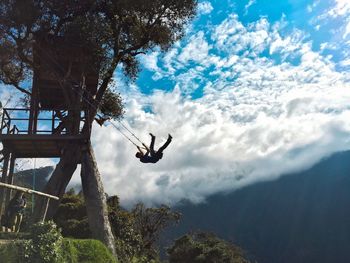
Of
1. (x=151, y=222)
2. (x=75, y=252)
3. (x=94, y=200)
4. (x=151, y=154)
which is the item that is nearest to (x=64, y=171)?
(x=94, y=200)

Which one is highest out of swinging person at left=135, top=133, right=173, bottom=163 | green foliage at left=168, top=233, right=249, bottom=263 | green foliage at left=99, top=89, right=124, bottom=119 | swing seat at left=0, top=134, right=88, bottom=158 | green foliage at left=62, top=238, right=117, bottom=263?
green foliage at left=99, top=89, right=124, bottom=119

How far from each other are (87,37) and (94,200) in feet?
20.9

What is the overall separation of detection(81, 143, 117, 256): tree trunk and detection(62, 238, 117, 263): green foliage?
6278 millimetres

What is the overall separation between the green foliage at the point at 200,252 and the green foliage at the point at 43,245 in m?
43.6

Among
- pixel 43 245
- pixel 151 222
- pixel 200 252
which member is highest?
pixel 151 222

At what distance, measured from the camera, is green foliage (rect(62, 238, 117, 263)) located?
10.2 meters

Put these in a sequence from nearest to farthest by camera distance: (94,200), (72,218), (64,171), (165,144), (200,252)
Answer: (165,144) < (94,200) < (64,171) < (72,218) < (200,252)

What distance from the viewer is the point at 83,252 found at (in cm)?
1063

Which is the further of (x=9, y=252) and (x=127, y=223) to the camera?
(x=127, y=223)

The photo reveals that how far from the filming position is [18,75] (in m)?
21.5

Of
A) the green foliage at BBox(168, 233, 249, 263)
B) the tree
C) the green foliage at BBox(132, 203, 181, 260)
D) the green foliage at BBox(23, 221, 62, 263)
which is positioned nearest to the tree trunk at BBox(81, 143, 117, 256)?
the tree

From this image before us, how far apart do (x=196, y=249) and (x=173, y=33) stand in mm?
36177

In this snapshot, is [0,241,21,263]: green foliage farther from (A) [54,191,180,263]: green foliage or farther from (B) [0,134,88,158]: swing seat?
(A) [54,191,180,263]: green foliage

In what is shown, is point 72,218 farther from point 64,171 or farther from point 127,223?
point 64,171
